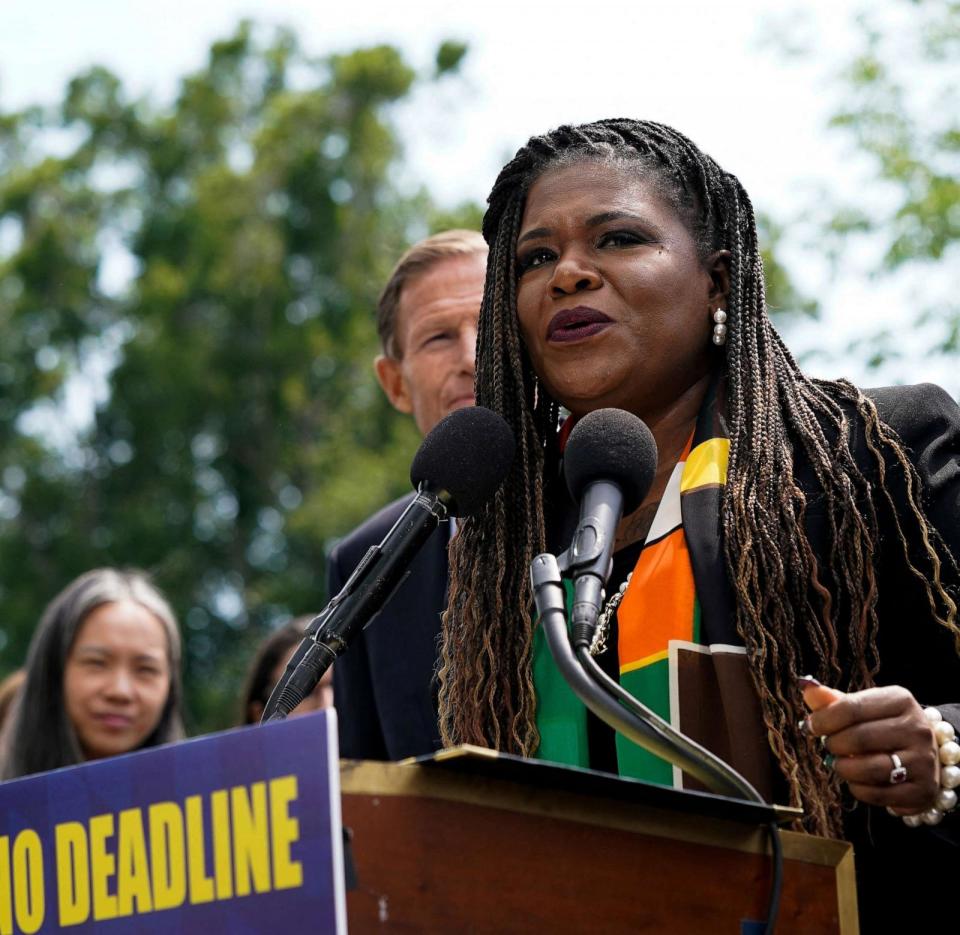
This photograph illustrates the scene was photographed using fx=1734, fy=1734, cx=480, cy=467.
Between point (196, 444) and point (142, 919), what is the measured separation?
944 inches

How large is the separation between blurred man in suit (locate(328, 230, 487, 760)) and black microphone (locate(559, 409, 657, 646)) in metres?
1.11

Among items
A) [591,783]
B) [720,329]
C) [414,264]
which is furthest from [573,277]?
[414,264]

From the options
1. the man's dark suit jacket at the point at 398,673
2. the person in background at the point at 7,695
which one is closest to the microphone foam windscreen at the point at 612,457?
the man's dark suit jacket at the point at 398,673

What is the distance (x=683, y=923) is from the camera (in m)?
2.20

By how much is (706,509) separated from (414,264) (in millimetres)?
2487

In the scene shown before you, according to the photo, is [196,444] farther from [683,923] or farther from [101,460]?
[683,923]

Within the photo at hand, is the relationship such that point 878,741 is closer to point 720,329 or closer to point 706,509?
point 706,509

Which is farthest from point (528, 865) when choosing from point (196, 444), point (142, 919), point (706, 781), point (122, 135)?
→ point (122, 135)

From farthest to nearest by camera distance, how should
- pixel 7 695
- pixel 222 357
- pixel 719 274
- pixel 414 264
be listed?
1. pixel 222 357
2. pixel 7 695
3. pixel 414 264
4. pixel 719 274

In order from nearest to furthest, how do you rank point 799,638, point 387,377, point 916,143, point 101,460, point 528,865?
point 528,865
point 799,638
point 387,377
point 916,143
point 101,460

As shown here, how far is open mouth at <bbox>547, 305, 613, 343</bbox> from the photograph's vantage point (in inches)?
128

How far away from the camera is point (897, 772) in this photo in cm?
237

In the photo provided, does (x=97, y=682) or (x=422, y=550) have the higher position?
(x=97, y=682)

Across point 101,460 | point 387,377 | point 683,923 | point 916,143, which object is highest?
point 101,460
